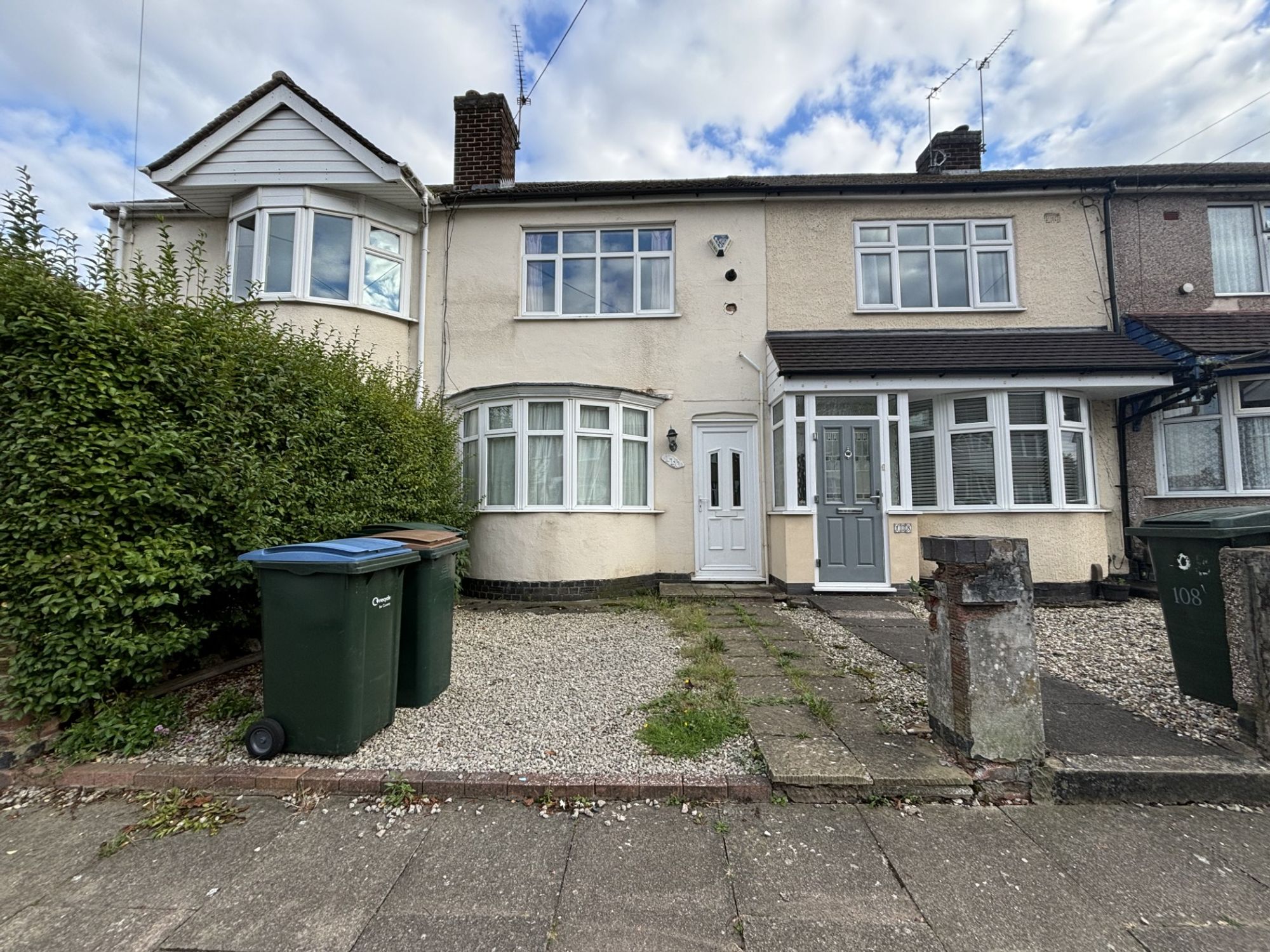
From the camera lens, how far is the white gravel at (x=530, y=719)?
9.68ft

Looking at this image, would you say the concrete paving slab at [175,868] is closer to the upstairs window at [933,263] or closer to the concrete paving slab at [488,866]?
the concrete paving slab at [488,866]

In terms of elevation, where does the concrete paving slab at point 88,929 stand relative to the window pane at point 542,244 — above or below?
below

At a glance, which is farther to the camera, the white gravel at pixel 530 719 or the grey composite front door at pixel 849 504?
the grey composite front door at pixel 849 504

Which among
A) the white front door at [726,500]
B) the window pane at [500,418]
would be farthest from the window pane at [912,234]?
the window pane at [500,418]

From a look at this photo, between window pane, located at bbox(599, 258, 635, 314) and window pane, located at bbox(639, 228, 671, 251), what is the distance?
0.34 metres

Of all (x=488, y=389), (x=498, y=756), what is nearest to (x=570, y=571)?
(x=488, y=389)

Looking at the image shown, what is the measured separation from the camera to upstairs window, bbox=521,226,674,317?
8703 millimetres

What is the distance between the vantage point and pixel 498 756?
9.95 ft

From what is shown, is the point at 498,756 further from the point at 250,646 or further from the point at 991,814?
the point at 250,646

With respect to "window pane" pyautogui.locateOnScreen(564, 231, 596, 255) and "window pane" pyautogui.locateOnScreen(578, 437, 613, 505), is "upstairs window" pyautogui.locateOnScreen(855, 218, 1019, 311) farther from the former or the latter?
"window pane" pyautogui.locateOnScreen(578, 437, 613, 505)

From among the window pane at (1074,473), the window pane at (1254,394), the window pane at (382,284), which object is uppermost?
the window pane at (382,284)

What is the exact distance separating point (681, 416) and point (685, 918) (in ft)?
22.5

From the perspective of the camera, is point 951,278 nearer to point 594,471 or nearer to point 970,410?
point 970,410

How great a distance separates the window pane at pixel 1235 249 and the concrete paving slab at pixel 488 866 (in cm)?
1182
